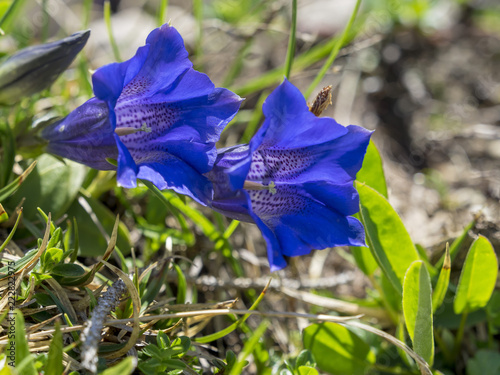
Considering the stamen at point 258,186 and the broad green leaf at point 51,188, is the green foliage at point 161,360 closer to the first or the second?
the stamen at point 258,186

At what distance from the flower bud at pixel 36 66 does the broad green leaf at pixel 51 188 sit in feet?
0.87

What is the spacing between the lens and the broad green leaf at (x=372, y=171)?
1756 millimetres

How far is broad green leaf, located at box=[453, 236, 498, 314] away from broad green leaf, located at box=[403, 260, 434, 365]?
0.80 feet

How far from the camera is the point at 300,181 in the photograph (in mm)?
1506

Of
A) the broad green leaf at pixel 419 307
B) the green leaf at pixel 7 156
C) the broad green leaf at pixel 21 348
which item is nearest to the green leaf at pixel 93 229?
the green leaf at pixel 7 156

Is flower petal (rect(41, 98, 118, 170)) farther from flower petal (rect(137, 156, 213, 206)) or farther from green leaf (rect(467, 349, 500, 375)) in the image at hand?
green leaf (rect(467, 349, 500, 375))

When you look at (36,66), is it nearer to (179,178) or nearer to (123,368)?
(179,178)

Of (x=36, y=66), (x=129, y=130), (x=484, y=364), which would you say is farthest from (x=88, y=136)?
(x=484, y=364)

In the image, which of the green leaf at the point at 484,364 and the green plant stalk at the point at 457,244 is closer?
the green leaf at the point at 484,364

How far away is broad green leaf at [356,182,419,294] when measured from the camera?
165 cm

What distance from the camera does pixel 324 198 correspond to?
148cm

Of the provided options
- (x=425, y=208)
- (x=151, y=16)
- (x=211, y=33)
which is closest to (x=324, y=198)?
(x=425, y=208)

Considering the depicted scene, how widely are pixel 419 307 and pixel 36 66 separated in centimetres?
129

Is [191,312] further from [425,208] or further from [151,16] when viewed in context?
[151,16]
